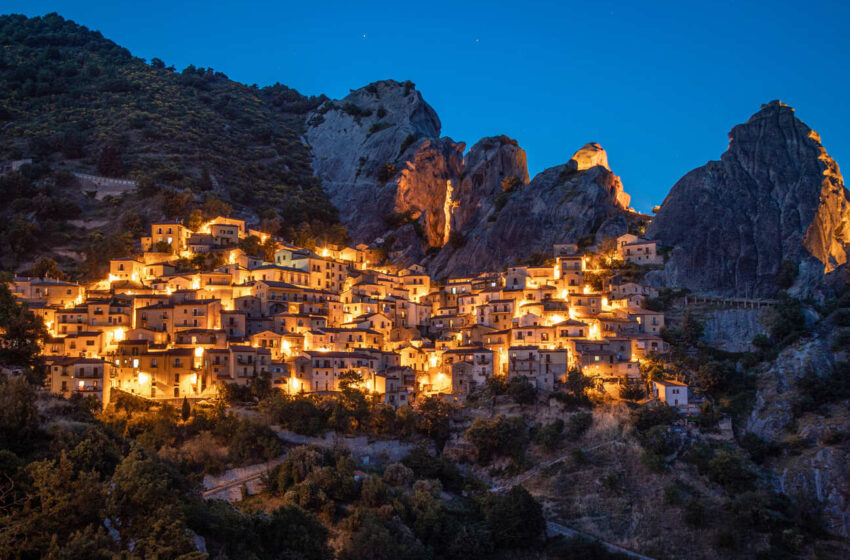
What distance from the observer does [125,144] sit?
Result: 84312 millimetres

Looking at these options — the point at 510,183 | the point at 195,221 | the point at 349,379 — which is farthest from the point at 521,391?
the point at 510,183

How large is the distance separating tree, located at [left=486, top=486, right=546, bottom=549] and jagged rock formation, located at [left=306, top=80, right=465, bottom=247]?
157 feet

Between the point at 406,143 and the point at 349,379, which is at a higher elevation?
the point at 406,143

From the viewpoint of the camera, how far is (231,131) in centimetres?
10531

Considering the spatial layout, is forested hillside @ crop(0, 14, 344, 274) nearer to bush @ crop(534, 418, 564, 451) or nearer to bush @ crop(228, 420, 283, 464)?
bush @ crop(228, 420, 283, 464)

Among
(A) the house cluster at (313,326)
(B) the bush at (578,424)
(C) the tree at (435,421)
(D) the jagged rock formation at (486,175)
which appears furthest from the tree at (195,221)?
(B) the bush at (578,424)

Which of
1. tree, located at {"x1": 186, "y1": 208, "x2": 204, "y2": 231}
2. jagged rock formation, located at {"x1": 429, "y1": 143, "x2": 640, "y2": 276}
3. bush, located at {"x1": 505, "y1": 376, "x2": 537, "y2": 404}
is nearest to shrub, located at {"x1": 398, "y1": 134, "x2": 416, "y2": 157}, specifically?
jagged rock formation, located at {"x1": 429, "y1": 143, "x2": 640, "y2": 276}

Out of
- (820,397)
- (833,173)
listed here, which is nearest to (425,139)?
(833,173)

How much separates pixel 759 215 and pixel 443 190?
35.4 meters

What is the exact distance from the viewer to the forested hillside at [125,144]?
227 ft

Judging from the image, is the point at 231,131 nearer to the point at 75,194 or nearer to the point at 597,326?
the point at 75,194

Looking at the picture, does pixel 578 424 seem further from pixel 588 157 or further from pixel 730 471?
pixel 588 157

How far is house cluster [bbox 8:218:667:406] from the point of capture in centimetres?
4416

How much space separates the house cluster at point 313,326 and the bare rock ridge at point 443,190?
1040 cm
